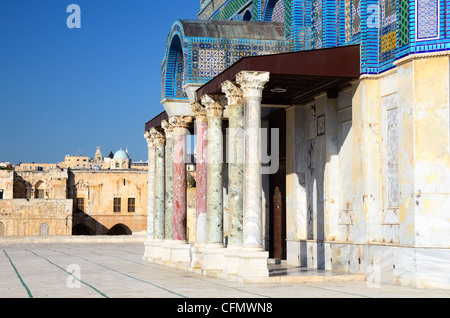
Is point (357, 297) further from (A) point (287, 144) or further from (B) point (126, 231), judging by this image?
(B) point (126, 231)

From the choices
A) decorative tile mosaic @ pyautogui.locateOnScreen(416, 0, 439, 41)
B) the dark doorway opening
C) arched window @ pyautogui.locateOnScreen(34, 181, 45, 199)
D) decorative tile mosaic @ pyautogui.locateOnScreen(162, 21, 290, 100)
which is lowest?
the dark doorway opening

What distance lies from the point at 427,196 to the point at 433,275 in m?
1.36

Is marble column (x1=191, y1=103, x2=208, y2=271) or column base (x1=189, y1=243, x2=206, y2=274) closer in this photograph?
column base (x1=189, y1=243, x2=206, y2=274)

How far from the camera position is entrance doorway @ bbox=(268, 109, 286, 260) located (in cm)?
1877

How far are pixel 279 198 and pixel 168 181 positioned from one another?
3384 mm

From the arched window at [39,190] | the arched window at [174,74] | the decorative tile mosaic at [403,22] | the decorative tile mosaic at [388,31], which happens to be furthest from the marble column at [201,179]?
the arched window at [39,190]

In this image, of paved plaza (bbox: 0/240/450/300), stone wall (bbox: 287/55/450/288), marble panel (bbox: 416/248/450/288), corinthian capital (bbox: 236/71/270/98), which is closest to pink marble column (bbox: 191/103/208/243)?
paved plaza (bbox: 0/240/450/300)

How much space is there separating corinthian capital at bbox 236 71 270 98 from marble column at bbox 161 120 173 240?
21.9 ft

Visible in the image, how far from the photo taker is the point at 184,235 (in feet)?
62.7

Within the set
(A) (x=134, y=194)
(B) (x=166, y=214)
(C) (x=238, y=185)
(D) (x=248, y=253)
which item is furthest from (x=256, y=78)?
(A) (x=134, y=194)

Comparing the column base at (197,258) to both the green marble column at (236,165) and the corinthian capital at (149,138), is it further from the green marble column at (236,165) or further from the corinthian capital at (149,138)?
the corinthian capital at (149,138)

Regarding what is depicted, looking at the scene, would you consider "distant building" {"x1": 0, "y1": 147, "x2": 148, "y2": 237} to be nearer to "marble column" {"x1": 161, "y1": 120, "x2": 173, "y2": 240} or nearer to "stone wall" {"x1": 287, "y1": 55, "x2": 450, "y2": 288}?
"marble column" {"x1": 161, "y1": 120, "x2": 173, "y2": 240}

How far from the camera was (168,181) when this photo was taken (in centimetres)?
2022

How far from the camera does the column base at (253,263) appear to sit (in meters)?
13.2
